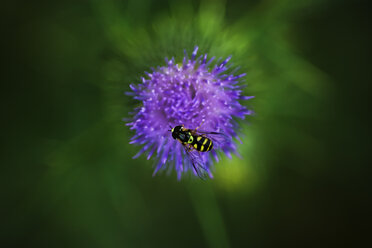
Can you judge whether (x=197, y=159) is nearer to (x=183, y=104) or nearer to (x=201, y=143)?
(x=201, y=143)

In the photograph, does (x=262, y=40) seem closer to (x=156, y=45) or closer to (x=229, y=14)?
(x=229, y=14)

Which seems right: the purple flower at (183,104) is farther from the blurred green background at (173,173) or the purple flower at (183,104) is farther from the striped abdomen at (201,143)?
the blurred green background at (173,173)

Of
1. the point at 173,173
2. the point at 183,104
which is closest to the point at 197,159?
the point at 183,104

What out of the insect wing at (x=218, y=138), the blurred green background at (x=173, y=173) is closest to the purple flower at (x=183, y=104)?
the insect wing at (x=218, y=138)

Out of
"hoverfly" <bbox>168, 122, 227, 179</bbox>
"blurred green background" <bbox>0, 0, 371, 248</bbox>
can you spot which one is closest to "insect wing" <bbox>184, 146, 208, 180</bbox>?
"hoverfly" <bbox>168, 122, 227, 179</bbox>

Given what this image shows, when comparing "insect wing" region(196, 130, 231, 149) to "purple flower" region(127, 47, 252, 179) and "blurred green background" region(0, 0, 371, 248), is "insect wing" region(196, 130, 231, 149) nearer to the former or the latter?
"purple flower" region(127, 47, 252, 179)

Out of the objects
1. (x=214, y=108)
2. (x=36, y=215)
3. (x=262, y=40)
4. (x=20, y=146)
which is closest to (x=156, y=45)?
(x=214, y=108)
